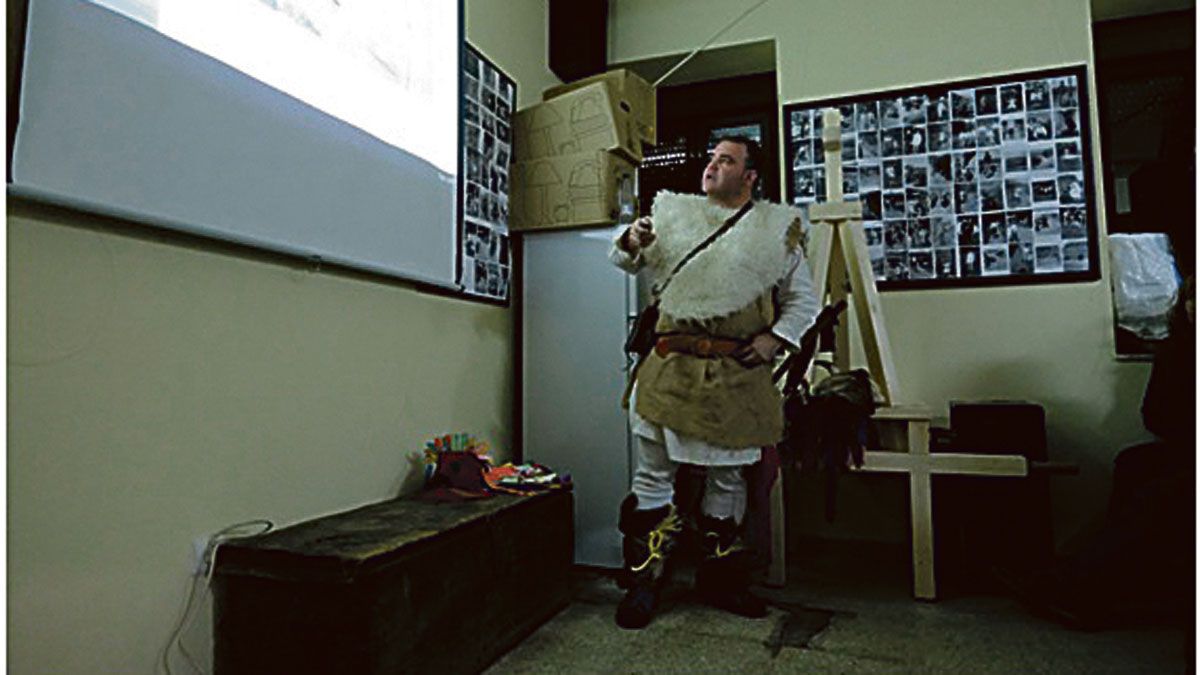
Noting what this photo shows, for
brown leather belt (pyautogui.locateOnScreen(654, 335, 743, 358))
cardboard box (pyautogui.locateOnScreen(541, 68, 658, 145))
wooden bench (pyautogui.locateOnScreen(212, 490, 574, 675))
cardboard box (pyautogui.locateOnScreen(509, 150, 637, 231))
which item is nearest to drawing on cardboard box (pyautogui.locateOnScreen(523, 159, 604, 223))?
cardboard box (pyautogui.locateOnScreen(509, 150, 637, 231))

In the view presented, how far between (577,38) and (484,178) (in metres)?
1.01

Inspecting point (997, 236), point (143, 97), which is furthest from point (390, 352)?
point (997, 236)

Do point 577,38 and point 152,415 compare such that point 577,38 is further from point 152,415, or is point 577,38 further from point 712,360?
point 152,415

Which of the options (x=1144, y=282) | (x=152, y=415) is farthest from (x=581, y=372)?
(x=1144, y=282)

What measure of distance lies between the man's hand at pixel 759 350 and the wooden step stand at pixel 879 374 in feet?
1.52

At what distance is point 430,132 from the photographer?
1.92m

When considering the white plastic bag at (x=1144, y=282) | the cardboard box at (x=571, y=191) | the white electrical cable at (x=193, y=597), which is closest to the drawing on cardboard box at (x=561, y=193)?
the cardboard box at (x=571, y=191)

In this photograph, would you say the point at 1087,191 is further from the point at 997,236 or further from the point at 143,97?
the point at 143,97

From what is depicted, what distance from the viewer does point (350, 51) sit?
5.27ft

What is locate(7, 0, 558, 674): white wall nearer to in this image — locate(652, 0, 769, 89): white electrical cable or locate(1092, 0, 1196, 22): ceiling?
locate(652, 0, 769, 89): white electrical cable

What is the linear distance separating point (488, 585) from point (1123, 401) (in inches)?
86.8

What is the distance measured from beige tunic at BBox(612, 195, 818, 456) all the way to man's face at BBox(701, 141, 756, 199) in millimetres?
57

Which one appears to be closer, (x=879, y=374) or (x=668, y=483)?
(x=668, y=483)

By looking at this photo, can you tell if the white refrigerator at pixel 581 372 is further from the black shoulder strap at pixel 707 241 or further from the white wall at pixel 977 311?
the white wall at pixel 977 311
